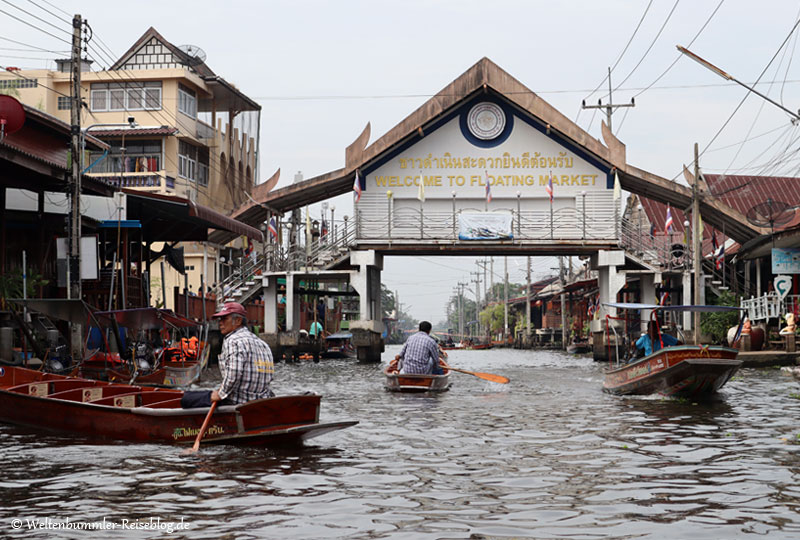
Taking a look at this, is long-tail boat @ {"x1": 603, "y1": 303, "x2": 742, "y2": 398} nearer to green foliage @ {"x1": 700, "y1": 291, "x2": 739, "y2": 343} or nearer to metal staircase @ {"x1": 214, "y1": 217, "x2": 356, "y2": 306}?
green foliage @ {"x1": 700, "y1": 291, "x2": 739, "y2": 343}

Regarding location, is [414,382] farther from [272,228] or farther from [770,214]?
[272,228]

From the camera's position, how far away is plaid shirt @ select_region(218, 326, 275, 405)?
11.0 meters

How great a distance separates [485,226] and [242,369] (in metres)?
27.0

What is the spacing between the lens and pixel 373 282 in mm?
38688

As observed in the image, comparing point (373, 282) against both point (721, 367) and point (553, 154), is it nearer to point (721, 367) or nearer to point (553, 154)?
point (553, 154)

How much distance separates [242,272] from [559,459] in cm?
3009

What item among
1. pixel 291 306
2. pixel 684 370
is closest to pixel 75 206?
pixel 684 370

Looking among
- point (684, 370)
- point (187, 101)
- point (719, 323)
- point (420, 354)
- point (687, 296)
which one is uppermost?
point (187, 101)

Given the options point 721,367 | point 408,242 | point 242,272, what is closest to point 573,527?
point 721,367

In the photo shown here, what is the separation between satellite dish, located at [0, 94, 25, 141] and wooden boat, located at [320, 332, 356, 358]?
82.1 ft

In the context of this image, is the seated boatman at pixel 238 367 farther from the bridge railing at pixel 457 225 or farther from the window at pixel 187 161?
the window at pixel 187 161

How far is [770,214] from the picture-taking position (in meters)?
29.9

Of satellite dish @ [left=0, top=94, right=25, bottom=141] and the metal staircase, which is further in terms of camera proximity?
the metal staircase

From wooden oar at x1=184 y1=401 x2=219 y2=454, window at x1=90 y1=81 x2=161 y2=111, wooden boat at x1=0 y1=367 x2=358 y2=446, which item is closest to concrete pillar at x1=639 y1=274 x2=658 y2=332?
window at x1=90 y1=81 x2=161 y2=111
